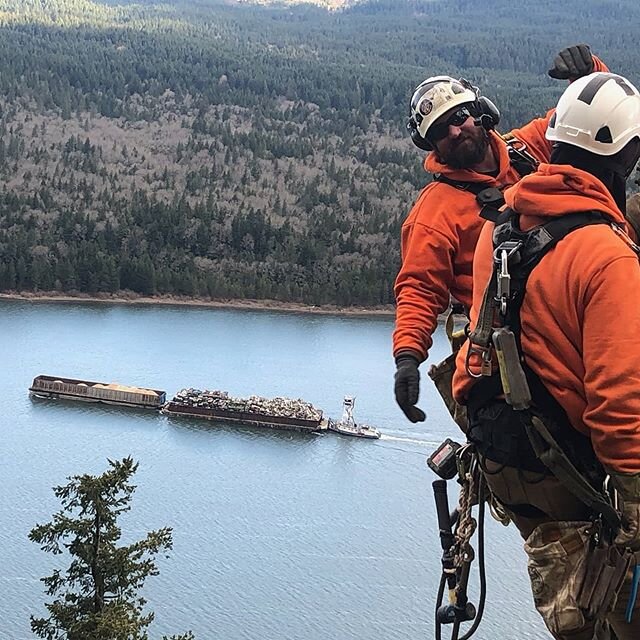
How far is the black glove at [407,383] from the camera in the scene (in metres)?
2.73

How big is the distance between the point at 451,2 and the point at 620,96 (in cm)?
15937

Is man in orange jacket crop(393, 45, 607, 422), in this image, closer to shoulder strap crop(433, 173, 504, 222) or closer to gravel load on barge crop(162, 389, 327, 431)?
shoulder strap crop(433, 173, 504, 222)

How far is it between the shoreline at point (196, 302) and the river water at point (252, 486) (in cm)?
447

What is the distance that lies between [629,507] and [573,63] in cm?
163

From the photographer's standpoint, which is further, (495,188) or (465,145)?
(465,145)

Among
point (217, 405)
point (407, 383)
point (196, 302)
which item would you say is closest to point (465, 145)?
point (407, 383)

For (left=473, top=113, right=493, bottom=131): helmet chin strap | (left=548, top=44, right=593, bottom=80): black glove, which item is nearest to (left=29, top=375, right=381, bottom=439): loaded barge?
(left=548, top=44, right=593, bottom=80): black glove

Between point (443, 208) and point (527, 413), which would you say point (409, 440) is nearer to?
point (443, 208)

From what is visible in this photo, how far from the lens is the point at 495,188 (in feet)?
9.80

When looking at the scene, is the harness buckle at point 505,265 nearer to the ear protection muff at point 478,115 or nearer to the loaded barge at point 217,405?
the ear protection muff at point 478,115

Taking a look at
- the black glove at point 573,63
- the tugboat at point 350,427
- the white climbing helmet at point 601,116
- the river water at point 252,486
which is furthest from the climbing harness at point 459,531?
the tugboat at point 350,427

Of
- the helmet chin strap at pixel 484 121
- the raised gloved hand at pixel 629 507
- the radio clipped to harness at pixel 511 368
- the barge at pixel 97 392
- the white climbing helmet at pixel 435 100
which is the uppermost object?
the white climbing helmet at pixel 435 100

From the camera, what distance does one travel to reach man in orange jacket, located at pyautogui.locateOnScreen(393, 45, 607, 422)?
2.85 m

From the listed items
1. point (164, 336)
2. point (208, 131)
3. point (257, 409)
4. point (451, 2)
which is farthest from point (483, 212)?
point (451, 2)
